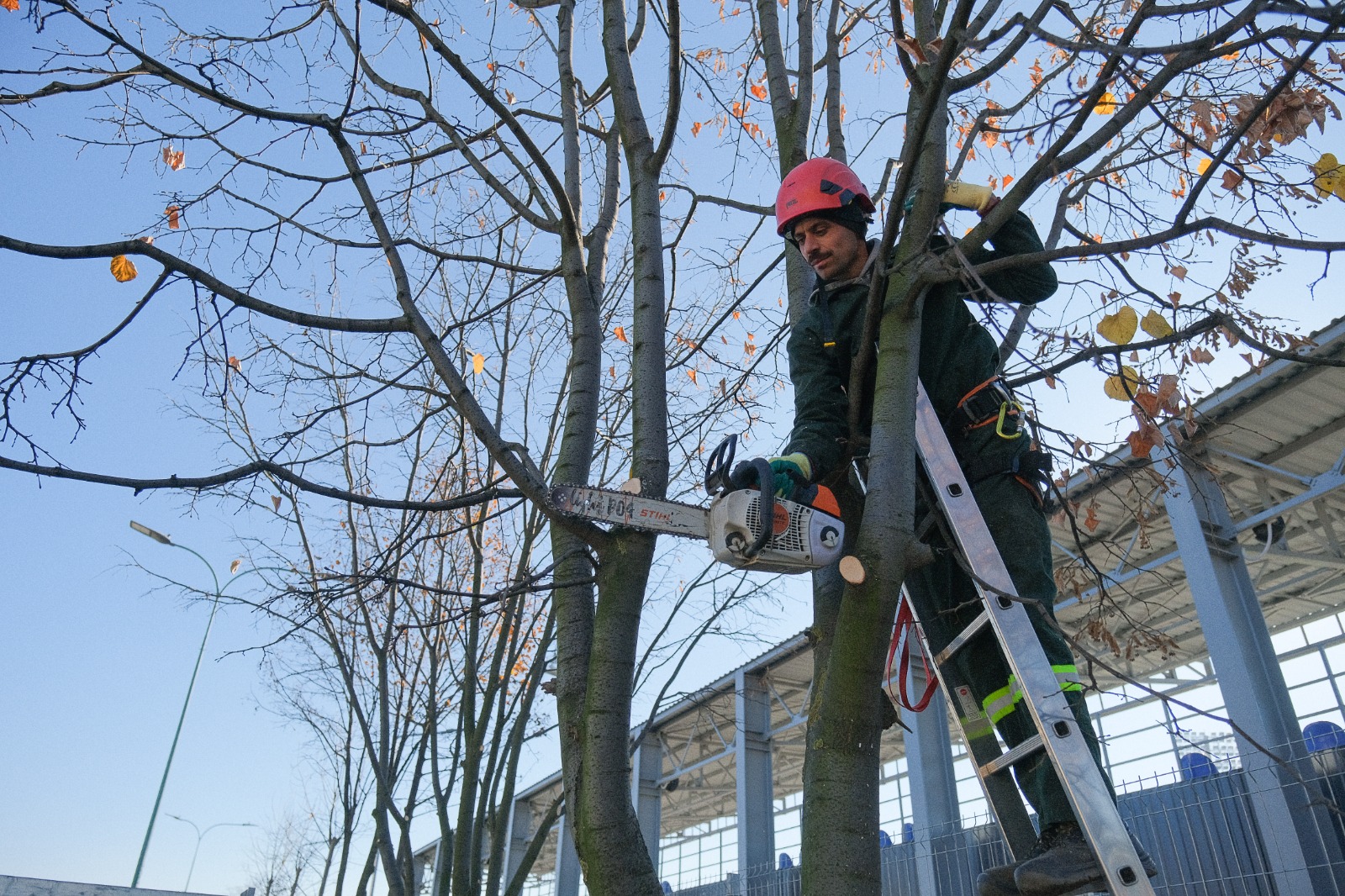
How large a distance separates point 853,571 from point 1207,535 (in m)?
9.45

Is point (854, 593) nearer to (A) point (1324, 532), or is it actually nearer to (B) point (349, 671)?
(B) point (349, 671)

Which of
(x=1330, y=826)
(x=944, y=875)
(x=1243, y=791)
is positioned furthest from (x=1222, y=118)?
(x=944, y=875)

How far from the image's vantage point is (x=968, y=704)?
9.09ft

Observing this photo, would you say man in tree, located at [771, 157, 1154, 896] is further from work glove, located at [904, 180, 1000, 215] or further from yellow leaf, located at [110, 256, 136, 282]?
yellow leaf, located at [110, 256, 136, 282]

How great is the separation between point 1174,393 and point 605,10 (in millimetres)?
2838

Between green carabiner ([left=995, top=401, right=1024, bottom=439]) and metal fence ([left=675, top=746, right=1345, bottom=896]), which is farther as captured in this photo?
metal fence ([left=675, top=746, right=1345, bottom=896])

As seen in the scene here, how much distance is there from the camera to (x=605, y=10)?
4098 mm

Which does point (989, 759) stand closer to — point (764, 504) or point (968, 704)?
point (968, 704)

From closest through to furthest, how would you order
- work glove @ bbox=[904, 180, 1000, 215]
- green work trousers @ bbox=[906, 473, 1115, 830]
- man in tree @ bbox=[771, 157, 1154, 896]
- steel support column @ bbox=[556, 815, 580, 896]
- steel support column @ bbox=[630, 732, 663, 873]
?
green work trousers @ bbox=[906, 473, 1115, 830]
man in tree @ bbox=[771, 157, 1154, 896]
work glove @ bbox=[904, 180, 1000, 215]
steel support column @ bbox=[556, 815, 580, 896]
steel support column @ bbox=[630, 732, 663, 873]

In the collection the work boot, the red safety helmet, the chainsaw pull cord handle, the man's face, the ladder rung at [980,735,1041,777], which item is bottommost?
the work boot

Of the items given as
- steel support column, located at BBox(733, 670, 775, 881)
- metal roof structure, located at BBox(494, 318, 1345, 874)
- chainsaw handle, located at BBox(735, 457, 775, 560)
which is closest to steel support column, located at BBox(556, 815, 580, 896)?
metal roof structure, located at BBox(494, 318, 1345, 874)

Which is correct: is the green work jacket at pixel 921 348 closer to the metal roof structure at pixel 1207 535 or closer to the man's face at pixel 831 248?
the man's face at pixel 831 248

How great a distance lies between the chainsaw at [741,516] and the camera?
8.63ft

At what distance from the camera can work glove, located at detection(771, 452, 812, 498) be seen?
265 cm
